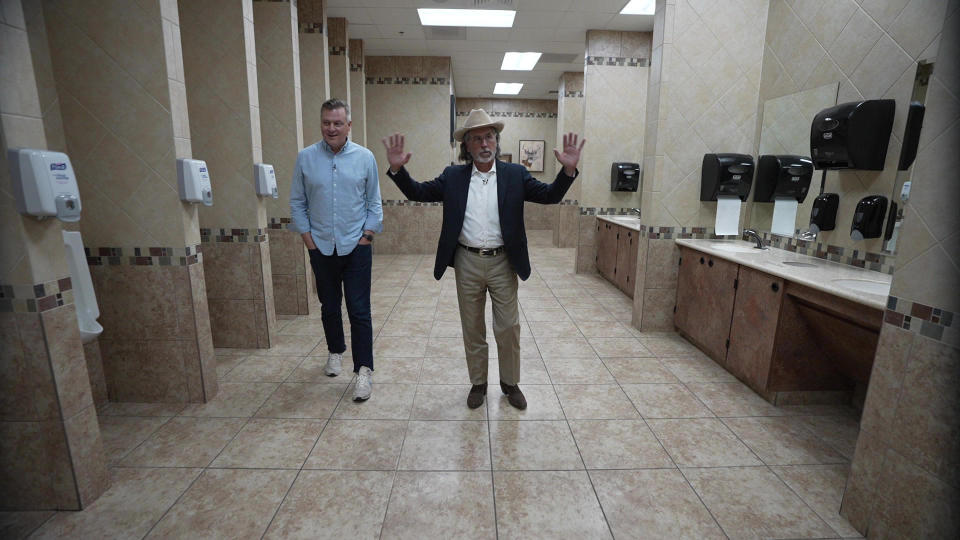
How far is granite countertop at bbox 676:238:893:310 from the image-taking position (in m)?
2.15

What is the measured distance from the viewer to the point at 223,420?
100 inches

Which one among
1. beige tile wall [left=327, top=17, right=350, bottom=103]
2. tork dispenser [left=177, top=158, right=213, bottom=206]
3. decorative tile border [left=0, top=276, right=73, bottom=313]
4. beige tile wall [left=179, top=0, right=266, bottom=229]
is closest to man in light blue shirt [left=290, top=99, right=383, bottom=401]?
tork dispenser [left=177, top=158, right=213, bottom=206]

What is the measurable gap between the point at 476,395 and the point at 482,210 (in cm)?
112

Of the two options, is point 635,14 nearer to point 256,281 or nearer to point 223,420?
point 256,281

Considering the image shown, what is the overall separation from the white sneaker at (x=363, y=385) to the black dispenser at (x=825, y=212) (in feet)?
10.2

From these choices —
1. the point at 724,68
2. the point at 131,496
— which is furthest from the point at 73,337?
the point at 724,68

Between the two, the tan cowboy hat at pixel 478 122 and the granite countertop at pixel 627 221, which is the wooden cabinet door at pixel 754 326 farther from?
the granite countertop at pixel 627 221

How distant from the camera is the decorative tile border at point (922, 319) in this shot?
4.76 feet

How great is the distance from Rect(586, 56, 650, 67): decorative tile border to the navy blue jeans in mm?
4795

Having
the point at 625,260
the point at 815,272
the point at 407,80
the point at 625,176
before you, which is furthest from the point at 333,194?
the point at 407,80

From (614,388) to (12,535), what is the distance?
2971 millimetres

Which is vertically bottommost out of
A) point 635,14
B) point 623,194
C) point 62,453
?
point 62,453

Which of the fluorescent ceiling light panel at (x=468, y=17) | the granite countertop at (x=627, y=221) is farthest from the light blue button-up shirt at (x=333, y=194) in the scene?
the fluorescent ceiling light panel at (x=468, y=17)

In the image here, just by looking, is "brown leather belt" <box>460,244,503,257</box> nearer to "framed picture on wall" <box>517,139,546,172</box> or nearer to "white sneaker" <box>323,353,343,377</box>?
"white sneaker" <box>323,353,343,377</box>
